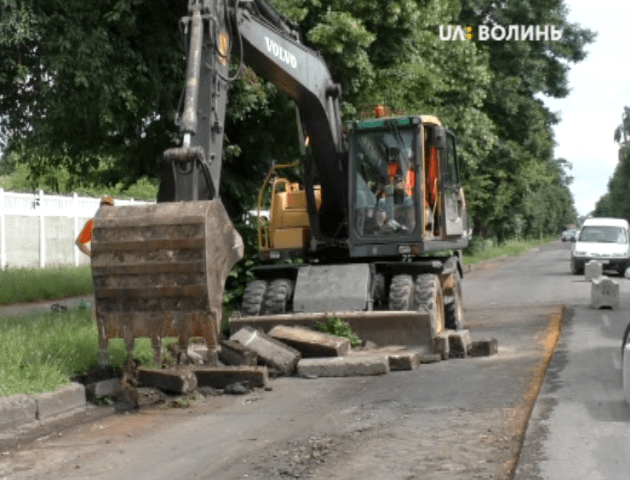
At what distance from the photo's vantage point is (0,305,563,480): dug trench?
7.09 metres

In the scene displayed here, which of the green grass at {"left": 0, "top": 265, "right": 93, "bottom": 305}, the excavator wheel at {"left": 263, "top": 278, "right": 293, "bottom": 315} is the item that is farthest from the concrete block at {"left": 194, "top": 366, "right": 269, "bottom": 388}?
the green grass at {"left": 0, "top": 265, "right": 93, "bottom": 305}

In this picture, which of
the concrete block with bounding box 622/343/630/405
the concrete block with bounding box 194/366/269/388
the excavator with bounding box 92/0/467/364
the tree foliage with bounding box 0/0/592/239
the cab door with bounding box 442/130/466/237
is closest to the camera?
the concrete block with bounding box 622/343/630/405

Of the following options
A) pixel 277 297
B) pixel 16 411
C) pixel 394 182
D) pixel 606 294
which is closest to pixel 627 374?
pixel 16 411

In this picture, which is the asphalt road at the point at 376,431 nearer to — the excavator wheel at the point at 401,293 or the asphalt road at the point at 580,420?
the asphalt road at the point at 580,420

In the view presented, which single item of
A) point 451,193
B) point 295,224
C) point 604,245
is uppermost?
point 451,193

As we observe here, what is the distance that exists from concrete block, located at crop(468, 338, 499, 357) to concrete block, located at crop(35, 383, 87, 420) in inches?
200

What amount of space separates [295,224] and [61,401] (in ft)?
21.6

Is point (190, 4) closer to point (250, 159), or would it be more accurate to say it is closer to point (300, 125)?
point (300, 125)

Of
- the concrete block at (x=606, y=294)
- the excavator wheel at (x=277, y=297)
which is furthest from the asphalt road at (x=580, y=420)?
the concrete block at (x=606, y=294)

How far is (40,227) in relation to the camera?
31203mm

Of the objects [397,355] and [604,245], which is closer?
[397,355]

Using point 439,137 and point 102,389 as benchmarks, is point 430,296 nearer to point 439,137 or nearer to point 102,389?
point 439,137

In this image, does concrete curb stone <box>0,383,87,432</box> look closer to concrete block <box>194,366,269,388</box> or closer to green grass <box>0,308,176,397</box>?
green grass <box>0,308,176,397</box>

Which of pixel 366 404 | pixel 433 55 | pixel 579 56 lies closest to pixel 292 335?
pixel 366 404
